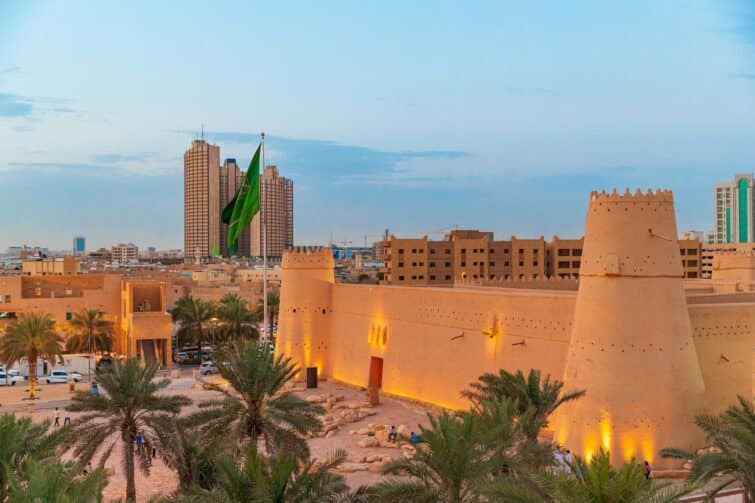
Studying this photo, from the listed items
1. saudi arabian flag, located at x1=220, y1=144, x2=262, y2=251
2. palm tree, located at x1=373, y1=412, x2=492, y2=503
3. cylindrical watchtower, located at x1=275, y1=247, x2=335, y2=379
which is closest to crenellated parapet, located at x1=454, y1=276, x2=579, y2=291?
cylindrical watchtower, located at x1=275, y1=247, x2=335, y2=379

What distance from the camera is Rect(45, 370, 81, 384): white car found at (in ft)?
117

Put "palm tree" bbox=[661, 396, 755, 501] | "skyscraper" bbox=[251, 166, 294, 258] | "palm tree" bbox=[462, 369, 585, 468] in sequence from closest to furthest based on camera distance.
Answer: "palm tree" bbox=[661, 396, 755, 501] → "palm tree" bbox=[462, 369, 585, 468] → "skyscraper" bbox=[251, 166, 294, 258]

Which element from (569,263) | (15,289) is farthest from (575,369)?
(569,263)

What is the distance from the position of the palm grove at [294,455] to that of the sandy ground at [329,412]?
1.43m

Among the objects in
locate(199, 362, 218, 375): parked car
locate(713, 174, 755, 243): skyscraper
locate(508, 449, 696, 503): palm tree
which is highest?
locate(713, 174, 755, 243): skyscraper

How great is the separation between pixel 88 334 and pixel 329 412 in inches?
716

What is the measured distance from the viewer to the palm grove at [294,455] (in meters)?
9.66

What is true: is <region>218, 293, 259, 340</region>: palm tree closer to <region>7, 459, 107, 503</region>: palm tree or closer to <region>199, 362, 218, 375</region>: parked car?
<region>199, 362, 218, 375</region>: parked car

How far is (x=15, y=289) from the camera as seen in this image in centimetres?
4497

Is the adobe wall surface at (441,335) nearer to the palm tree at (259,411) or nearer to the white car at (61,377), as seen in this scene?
the palm tree at (259,411)

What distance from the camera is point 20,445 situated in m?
11.9

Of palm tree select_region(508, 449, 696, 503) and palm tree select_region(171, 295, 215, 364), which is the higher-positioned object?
palm tree select_region(508, 449, 696, 503)

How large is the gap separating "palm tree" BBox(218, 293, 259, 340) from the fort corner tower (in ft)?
81.7

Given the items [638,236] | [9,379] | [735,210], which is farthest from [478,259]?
[735,210]
